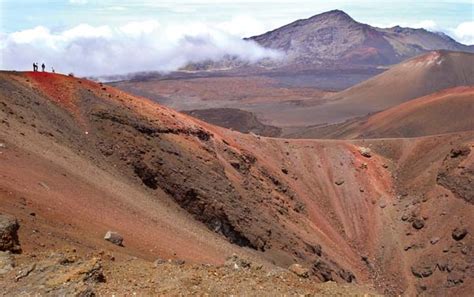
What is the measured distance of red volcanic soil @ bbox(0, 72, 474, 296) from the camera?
21.2 metres

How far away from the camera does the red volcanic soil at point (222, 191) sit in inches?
835

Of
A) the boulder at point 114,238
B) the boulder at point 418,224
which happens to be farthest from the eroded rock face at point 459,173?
the boulder at point 114,238

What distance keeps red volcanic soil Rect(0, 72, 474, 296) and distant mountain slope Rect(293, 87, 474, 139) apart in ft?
90.1

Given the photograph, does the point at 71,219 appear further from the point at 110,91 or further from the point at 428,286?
the point at 428,286

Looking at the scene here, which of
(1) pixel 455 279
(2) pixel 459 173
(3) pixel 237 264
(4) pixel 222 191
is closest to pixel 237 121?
(2) pixel 459 173

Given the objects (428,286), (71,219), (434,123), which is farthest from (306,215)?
(434,123)

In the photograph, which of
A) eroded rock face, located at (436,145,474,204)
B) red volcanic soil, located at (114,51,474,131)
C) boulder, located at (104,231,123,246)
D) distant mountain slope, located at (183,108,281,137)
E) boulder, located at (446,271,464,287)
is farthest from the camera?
red volcanic soil, located at (114,51,474,131)

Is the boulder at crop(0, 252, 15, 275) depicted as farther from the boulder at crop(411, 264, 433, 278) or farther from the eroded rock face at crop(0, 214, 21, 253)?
the boulder at crop(411, 264, 433, 278)

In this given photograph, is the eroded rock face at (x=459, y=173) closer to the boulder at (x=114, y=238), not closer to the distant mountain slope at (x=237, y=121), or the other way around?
the boulder at (x=114, y=238)

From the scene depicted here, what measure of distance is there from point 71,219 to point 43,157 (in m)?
6.44

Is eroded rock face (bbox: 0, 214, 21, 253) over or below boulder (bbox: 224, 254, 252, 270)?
over

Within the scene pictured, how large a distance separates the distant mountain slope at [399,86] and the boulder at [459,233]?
7736 centimetres

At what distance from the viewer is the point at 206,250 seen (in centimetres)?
2427

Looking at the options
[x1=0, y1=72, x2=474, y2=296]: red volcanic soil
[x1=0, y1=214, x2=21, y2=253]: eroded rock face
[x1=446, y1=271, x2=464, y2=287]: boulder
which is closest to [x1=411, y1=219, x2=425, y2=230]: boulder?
[x1=0, y1=72, x2=474, y2=296]: red volcanic soil
